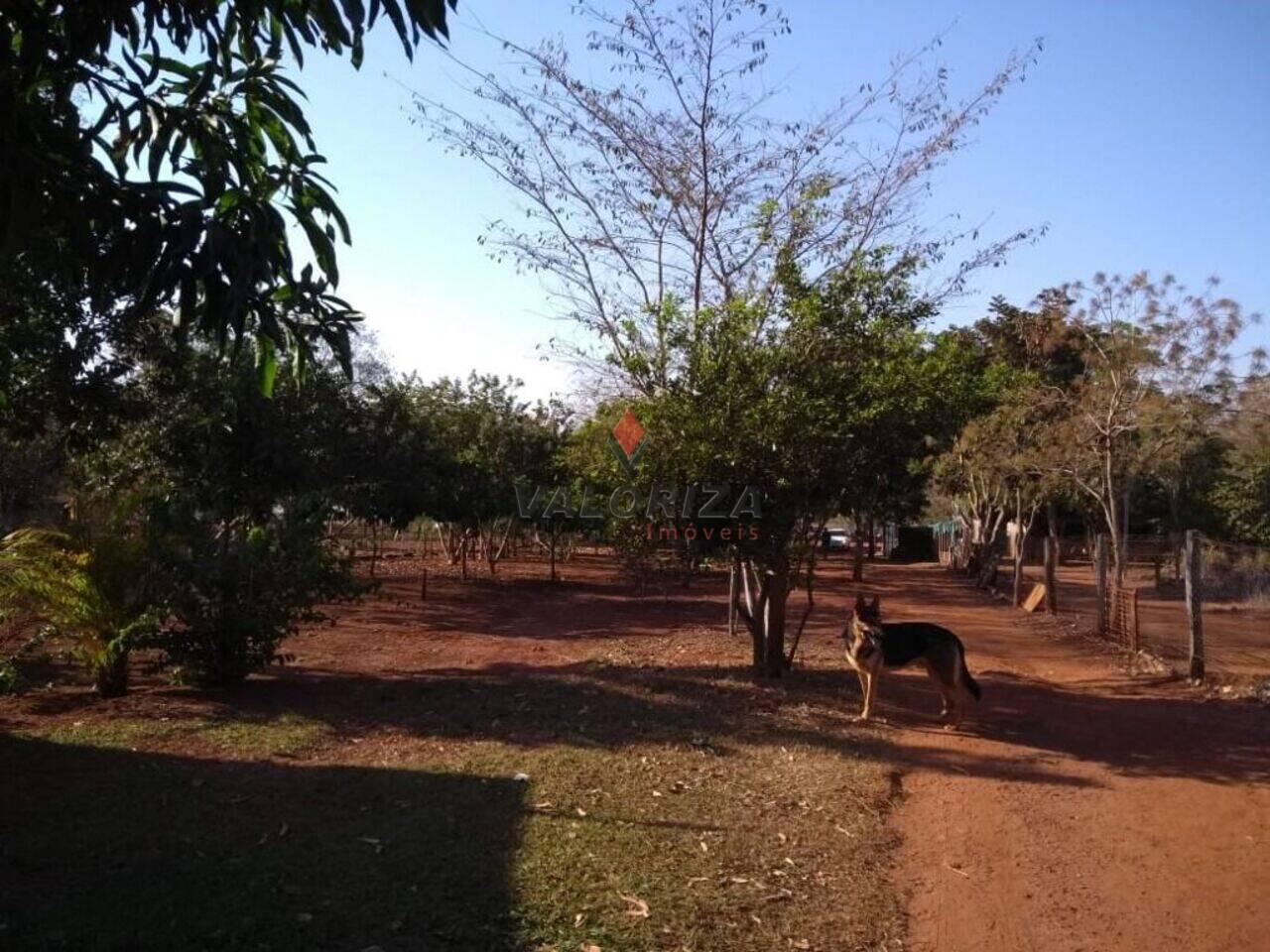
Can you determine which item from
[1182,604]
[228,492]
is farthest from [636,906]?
[1182,604]

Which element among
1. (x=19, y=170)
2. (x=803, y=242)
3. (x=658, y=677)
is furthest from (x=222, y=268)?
(x=803, y=242)

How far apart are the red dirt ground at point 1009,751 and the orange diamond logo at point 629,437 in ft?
8.67

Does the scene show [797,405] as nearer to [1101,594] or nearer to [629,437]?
[629,437]

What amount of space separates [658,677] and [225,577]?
186 inches

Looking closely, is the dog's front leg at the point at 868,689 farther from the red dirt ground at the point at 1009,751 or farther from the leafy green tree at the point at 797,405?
the leafy green tree at the point at 797,405

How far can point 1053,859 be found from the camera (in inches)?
252

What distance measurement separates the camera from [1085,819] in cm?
720

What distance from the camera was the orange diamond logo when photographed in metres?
11.0

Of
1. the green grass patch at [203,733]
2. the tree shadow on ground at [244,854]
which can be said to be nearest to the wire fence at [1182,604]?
the tree shadow on ground at [244,854]

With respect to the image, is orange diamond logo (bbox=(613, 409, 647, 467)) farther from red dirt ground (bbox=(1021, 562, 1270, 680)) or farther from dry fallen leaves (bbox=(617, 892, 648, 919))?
red dirt ground (bbox=(1021, 562, 1270, 680))

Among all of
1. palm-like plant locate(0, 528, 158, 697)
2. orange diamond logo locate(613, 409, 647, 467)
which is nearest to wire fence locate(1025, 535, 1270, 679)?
orange diamond logo locate(613, 409, 647, 467)

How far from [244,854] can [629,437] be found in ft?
21.4

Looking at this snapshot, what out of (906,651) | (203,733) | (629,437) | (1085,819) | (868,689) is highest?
(629,437)

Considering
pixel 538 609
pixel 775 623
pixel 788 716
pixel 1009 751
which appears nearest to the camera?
pixel 1009 751
